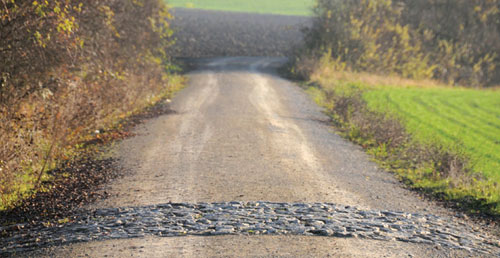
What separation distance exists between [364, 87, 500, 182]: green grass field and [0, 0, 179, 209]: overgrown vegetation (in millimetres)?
8741

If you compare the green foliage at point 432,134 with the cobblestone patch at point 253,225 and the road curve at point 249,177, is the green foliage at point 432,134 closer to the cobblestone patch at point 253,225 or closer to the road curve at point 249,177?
the road curve at point 249,177

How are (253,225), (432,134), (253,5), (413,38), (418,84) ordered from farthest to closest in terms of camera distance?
(253,5) < (413,38) < (418,84) < (432,134) < (253,225)

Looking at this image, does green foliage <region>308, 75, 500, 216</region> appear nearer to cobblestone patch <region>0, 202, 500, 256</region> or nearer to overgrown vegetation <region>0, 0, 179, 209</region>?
cobblestone patch <region>0, 202, 500, 256</region>

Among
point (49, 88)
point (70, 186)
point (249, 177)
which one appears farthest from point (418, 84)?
point (70, 186)

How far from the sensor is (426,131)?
19391 millimetres

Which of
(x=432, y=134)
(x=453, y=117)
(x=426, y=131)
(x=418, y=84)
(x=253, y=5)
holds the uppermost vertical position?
(x=432, y=134)

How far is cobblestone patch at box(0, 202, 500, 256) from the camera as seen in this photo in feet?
26.0

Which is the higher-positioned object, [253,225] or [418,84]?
[253,225]

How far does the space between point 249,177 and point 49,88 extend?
231 inches

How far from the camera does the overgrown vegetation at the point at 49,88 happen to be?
10.7 m

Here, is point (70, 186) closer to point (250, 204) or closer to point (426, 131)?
point (250, 204)

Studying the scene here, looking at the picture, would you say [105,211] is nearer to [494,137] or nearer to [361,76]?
[494,137]

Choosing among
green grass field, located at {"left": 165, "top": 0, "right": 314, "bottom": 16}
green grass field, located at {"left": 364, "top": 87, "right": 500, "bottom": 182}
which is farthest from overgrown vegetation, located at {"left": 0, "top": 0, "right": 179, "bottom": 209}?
green grass field, located at {"left": 165, "top": 0, "right": 314, "bottom": 16}

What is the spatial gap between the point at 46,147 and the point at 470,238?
8.54 metres
